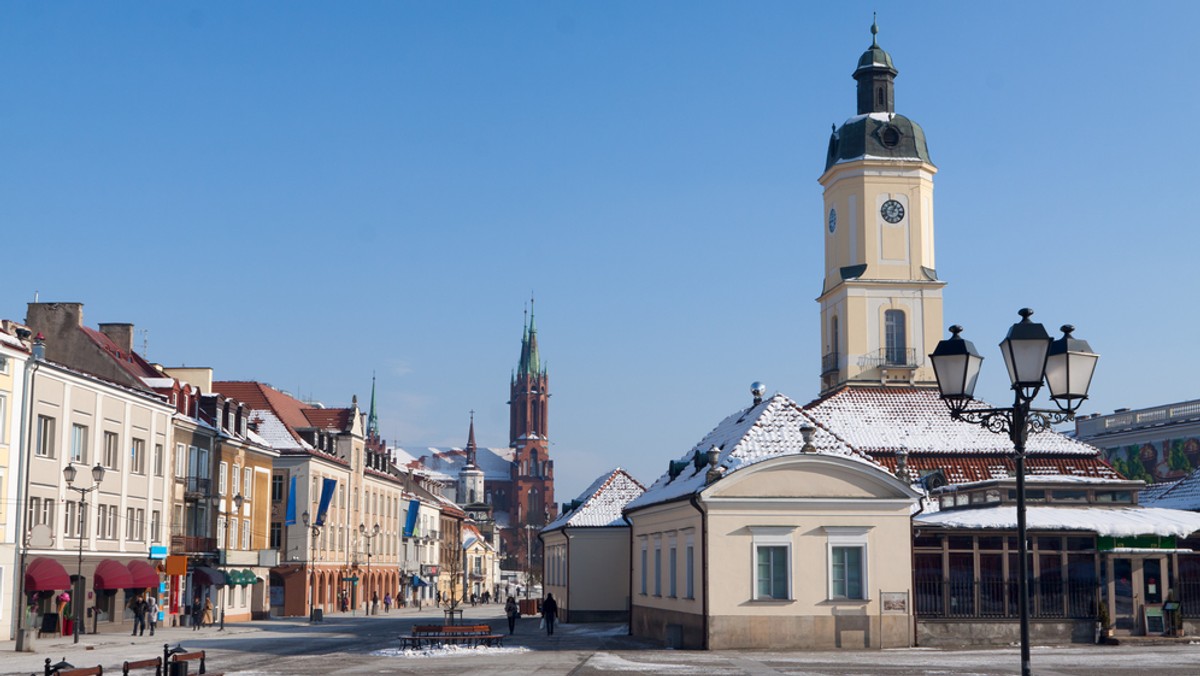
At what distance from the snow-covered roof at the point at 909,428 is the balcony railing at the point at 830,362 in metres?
13.5

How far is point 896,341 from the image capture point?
65.7 meters

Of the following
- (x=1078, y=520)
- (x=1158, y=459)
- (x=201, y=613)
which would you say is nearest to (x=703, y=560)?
(x=1078, y=520)

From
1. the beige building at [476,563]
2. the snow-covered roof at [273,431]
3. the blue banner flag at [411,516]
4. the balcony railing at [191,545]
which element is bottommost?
the beige building at [476,563]

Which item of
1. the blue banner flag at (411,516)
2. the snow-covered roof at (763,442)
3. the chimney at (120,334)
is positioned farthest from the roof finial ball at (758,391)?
the blue banner flag at (411,516)

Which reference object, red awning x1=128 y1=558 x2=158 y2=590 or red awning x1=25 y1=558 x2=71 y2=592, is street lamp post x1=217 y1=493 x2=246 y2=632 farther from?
red awning x1=25 y1=558 x2=71 y2=592

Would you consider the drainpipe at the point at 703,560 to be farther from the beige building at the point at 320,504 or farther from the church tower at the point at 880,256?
the beige building at the point at 320,504

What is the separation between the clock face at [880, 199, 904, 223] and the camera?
66812 millimetres

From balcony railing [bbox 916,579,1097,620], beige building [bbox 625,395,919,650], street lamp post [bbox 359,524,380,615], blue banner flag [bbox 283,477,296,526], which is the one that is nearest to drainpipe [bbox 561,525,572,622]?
beige building [bbox 625,395,919,650]

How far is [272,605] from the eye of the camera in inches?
3027

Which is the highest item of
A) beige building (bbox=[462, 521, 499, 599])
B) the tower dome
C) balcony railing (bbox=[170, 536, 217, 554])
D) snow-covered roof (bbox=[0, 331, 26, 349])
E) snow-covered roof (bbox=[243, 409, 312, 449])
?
the tower dome

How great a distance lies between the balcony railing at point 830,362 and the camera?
66812 millimetres

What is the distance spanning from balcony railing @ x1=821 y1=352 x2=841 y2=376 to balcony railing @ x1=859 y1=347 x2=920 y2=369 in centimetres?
142

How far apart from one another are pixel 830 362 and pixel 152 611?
3396 centimetres

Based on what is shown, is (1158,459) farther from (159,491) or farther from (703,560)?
(159,491)
